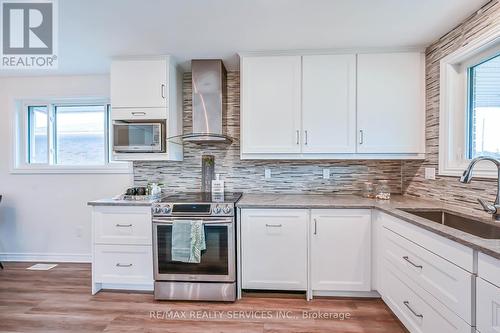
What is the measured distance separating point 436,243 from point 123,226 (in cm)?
241

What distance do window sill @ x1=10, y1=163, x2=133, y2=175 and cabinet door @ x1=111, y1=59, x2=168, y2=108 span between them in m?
0.85

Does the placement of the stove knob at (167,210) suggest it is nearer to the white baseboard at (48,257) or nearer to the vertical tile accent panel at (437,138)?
the white baseboard at (48,257)

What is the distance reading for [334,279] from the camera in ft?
7.82

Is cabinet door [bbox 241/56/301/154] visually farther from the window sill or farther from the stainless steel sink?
the window sill

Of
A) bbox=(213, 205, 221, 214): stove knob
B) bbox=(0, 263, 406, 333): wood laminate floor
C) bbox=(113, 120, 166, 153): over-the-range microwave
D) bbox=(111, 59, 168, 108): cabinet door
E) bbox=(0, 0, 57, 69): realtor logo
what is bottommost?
bbox=(0, 263, 406, 333): wood laminate floor

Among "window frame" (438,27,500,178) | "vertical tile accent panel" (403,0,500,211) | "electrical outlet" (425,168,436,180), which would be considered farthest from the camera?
"electrical outlet" (425,168,436,180)

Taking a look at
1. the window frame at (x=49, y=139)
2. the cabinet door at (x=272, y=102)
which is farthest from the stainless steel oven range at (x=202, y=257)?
the window frame at (x=49, y=139)

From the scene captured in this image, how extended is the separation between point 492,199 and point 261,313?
1.84m

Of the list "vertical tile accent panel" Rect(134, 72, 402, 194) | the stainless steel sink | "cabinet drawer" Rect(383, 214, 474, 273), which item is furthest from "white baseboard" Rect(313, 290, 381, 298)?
"vertical tile accent panel" Rect(134, 72, 402, 194)

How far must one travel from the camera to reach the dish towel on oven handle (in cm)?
231

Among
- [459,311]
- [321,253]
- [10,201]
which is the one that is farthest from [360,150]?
[10,201]

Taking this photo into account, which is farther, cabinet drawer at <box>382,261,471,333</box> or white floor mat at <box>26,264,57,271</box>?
white floor mat at <box>26,264,57,271</box>

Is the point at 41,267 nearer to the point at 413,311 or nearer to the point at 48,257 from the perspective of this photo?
the point at 48,257

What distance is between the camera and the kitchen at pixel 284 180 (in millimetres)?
2014
